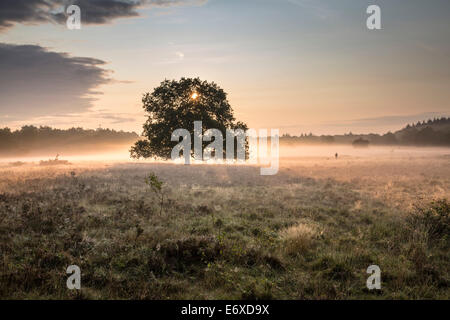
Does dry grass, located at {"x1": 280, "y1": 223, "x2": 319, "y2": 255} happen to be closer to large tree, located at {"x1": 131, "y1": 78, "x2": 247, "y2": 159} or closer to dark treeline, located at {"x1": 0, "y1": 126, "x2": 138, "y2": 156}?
large tree, located at {"x1": 131, "y1": 78, "x2": 247, "y2": 159}

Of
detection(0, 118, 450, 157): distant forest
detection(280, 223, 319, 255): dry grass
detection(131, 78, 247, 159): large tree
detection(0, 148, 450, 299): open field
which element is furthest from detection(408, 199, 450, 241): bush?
detection(0, 118, 450, 157): distant forest

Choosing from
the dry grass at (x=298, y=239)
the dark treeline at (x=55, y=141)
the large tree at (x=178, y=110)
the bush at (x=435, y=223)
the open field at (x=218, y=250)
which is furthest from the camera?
the dark treeline at (x=55, y=141)

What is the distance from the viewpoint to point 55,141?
368ft

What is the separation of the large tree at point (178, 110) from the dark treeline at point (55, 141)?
92.0 metres

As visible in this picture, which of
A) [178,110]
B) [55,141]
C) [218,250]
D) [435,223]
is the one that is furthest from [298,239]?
[55,141]

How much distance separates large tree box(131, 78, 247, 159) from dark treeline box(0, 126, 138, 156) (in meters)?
92.0

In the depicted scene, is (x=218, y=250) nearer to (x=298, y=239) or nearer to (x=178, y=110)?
(x=298, y=239)

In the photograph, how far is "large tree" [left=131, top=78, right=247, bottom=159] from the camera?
27.5 metres

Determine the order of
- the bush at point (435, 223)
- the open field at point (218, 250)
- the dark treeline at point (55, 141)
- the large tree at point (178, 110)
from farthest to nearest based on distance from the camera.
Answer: the dark treeline at point (55, 141), the large tree at point (178, 110), the bush at point (435, 223), the open field at point (218, 250)

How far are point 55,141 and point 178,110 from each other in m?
108

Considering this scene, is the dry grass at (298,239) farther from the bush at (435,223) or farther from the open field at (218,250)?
the bush at (435,223)

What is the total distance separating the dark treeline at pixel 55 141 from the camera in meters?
95.3

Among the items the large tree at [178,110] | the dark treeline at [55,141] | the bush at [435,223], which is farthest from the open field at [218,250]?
the dark treeline at [55,141]
